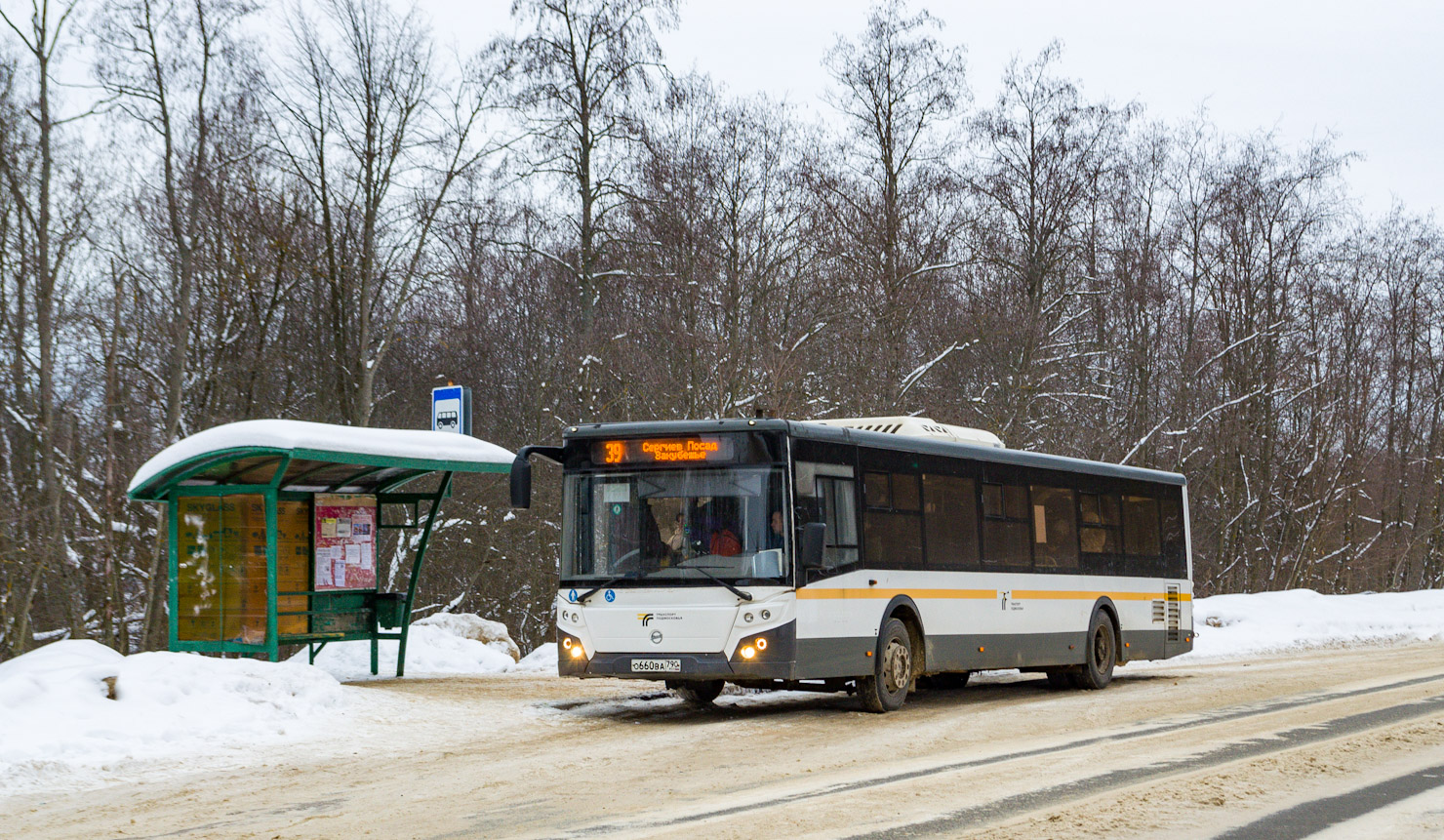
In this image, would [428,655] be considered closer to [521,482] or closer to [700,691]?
[700,691]

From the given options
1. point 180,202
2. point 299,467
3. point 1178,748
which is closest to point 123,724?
point 299,467

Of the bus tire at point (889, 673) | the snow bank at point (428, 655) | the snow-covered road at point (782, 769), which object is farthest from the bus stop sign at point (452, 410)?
the bus tire at point (889, 673)

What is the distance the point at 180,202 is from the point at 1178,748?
19.5m

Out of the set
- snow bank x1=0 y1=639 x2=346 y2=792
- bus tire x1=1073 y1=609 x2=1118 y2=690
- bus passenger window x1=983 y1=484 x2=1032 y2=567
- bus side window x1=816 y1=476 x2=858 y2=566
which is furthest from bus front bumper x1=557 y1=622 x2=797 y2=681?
bus tire x1=1073 y1=609 x2=1118 y2=690

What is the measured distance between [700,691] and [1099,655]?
18.7 ft

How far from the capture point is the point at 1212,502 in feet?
132

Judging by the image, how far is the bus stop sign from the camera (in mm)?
17797

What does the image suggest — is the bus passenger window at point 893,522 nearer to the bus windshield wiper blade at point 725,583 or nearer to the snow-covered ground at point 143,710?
the bus windshield wiper blade at point 725,583

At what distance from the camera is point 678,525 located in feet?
43.3

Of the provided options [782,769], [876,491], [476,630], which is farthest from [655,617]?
[476,630]

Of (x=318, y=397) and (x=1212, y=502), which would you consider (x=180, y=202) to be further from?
(x=1212, y=502)

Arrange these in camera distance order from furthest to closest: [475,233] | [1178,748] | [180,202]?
[475,233], [180,202], [1178,748]

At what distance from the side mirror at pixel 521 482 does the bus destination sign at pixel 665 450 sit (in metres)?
0.89

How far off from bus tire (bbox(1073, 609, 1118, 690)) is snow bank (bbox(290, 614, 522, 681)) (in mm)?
7551
